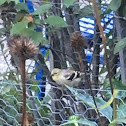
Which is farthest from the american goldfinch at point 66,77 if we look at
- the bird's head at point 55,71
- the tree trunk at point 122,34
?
the tree trunk at point 122,34

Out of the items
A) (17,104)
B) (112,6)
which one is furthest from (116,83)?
(17,104)

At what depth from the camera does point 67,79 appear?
152 cm

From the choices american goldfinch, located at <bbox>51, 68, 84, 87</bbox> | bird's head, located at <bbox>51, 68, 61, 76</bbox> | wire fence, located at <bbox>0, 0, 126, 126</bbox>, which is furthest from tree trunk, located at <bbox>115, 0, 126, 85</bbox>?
bird's head, located at <bbox>51, 68, 61, 76</bbox>

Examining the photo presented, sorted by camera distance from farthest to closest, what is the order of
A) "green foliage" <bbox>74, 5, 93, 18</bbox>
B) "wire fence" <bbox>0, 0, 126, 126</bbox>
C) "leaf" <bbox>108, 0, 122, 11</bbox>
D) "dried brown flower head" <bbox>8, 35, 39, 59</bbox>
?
"wire fence" <bbox>0, 0, 126, 126</bbox>, "green foliage" <bbox>74, 5, 93, 18</bbox>, "leaf" <bbox>108, 0, 122, 11</bbox>, "dried brown flower head" <bbox>8, 35, 39, 59</bbox>

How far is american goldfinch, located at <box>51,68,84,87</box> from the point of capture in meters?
1.47

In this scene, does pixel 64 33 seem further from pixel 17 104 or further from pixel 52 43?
pixel 17 104

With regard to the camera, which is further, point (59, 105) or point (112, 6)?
point (59, 105)

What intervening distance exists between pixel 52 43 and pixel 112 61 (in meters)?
0.26

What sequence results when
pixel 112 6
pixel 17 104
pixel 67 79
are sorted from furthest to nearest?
pixel 17 104 < pixel 67 79 < pixel 112 6

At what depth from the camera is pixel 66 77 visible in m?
1.49

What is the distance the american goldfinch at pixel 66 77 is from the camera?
1.47m

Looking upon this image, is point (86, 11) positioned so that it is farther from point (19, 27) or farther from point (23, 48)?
point (23, 48)

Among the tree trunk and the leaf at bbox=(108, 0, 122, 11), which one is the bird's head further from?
the leaf at bbox=(108, 0, 122, 11)

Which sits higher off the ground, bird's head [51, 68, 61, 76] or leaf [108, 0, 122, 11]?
leaf [108, 0, 122, 11]
